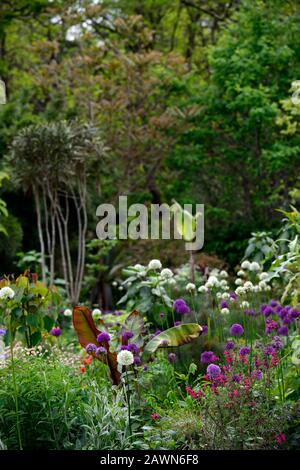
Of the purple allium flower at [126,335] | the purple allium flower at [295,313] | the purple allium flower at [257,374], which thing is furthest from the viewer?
the purple allium flower at [126,335]

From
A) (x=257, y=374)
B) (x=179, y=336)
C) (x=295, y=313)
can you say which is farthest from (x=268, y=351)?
(x=179, y=336)

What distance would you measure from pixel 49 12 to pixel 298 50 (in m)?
4.98

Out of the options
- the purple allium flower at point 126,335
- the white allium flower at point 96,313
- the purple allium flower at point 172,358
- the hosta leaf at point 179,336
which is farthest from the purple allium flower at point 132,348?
the white allium flower at point 96,313

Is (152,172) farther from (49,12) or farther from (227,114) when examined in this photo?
(49,12)

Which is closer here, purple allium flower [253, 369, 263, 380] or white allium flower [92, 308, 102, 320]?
purple allium flower [253, 369, 263, 380]

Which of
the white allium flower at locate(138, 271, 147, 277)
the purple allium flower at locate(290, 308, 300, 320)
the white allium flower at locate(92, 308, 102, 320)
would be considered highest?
the purple allium flower at locate(290, 308, 300, 320)

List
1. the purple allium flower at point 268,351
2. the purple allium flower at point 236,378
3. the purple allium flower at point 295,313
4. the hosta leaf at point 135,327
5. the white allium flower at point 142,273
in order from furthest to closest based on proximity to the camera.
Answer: the white allium flower at point 142,273
the hosta leaf at point 135,327
the purple allium flower at point 295,313
the purple allium flower at point 268,351
the purple allium flower at point 236,378

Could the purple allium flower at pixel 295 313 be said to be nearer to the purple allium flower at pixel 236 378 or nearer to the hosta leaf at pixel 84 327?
the purple allium flower at pixel 236 378

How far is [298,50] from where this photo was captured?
1252 centimetres

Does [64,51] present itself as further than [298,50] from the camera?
Yes

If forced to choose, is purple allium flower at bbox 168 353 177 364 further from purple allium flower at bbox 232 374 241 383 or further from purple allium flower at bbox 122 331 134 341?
purple allium flower at bbox 232 374 241 383

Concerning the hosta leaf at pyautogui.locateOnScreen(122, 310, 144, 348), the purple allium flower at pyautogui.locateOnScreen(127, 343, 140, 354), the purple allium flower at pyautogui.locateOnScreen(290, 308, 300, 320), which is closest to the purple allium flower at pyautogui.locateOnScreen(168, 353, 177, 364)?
the hosta leaf at pyautogui.locateOnScreen(122, 310, 144, 348)
